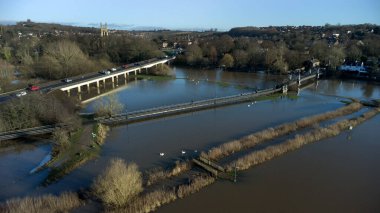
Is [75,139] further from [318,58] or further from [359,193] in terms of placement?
[318,58]

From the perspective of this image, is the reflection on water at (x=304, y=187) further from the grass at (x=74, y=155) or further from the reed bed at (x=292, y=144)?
the grass at (x=74, y=155)

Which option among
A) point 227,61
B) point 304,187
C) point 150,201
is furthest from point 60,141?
point 227,61

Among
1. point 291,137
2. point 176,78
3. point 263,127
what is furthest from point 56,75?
point 291,137

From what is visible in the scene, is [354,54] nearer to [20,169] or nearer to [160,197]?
[160,197]

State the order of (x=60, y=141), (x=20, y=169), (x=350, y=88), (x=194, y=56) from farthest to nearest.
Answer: (x=194, y=56), (x=350, y=88), (x=60, y=141), (x=20, y=169)

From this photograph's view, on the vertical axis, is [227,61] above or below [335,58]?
below
